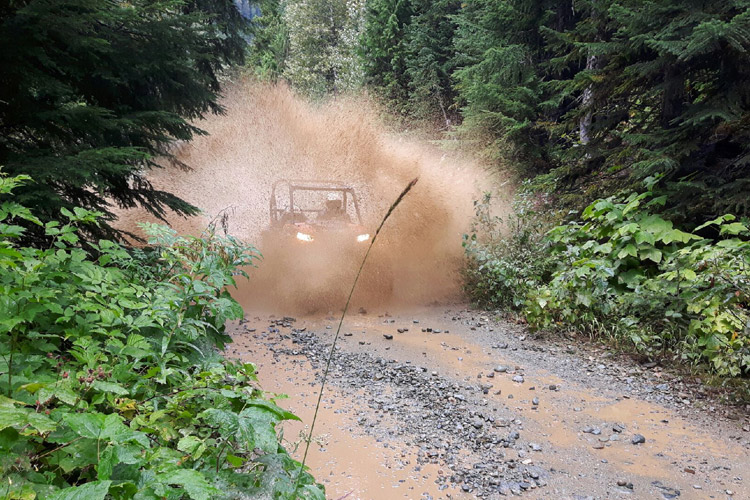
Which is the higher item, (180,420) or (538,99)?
(538,99)

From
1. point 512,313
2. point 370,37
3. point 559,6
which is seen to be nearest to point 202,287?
point 512,313

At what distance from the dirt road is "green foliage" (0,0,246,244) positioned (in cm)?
256

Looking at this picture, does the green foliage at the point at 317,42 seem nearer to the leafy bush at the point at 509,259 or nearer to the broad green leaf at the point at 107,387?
the leafy bush at the point at 509,259

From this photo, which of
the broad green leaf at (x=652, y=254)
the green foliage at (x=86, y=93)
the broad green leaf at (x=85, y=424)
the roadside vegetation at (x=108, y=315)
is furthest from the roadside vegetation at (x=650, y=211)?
the broad green leaf at (x=85, y=424)

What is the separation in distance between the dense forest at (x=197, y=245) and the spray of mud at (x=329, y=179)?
117 centimetres

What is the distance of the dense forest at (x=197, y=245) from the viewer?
1.63m

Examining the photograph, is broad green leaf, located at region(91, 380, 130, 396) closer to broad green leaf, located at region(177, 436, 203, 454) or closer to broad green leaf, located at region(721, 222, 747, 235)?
broad green leaf, located at region(177, 436, 203, 454)

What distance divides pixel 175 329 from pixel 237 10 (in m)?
8.84

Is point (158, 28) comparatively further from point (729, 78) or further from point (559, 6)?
point (559, 6)

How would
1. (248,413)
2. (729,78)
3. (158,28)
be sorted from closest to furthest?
(248,413)
(158,28)
(729,78)

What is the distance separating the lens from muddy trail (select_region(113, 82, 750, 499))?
3.17 meters

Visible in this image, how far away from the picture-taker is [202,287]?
8.91 feet

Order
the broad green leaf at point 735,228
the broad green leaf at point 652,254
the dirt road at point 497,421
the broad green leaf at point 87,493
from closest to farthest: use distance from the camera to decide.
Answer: the broad green leaf at point 87,493 < the dirt road at point 497,421 < the broad green leaf at point 735,228 < the broad green leaf at point 652,254

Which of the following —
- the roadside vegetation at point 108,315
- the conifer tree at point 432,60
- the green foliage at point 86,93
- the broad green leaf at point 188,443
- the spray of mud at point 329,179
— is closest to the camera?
the roadside vegetation at point 108,315
